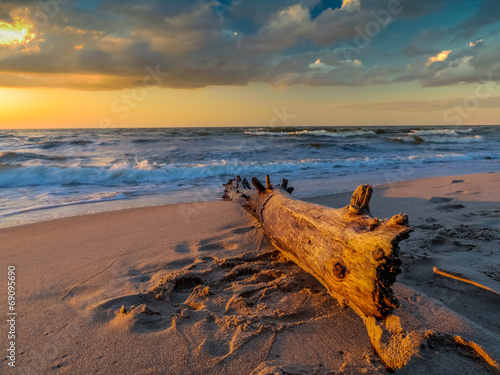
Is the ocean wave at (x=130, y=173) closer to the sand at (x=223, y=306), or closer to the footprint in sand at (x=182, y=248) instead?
the sand at (x=223, y=306)

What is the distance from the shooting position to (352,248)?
190cm

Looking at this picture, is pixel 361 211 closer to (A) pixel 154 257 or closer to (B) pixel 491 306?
(B) pixel 491 306

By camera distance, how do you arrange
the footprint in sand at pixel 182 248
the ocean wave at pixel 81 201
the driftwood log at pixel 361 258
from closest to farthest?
the driftwood log at pixel 361 258 → the footprint in sand at pixel 182 248 → the ocean wave at pixel 81 201

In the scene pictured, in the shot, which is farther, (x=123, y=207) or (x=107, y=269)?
(x=123, y=207)

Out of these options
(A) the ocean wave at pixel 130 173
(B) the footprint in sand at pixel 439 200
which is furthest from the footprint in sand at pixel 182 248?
(A) the ocean wave at pixel 130 173

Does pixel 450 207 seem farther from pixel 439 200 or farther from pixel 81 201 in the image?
pixel 81 201

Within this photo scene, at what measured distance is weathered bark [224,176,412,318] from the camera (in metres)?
1.67

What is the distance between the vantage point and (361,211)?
203 cm

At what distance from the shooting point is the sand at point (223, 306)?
5.55 feet

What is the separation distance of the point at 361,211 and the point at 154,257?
227 centimetres

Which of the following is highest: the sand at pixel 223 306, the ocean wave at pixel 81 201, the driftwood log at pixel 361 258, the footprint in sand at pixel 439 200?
Result: the driftwood log at pixel 361 258

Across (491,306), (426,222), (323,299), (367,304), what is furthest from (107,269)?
(426,222)

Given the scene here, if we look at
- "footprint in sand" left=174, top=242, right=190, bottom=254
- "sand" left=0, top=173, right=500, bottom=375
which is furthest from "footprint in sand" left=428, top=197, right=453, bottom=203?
"footprint in sand" left=174, top=242, right=190, bottom=254

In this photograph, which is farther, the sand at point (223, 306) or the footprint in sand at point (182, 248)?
the footprint in sand at point (182, 248)
